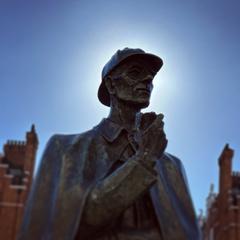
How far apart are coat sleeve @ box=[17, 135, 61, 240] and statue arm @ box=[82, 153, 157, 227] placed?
203mm

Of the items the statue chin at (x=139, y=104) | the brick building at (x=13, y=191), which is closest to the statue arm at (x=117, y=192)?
the statue chin at (x=139, y=104)

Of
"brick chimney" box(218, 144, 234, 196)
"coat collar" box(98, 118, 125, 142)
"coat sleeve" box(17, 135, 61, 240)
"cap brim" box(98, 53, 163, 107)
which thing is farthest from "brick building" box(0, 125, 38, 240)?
"coat sleeve" box(17, 135, 61, 240)

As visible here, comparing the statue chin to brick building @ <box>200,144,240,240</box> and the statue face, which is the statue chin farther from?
brick building @ <box>200,144,240,240</box>

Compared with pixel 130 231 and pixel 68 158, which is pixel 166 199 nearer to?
pixel 130 231

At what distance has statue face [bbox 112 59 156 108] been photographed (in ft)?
9.04

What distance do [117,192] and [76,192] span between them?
19 centimetres

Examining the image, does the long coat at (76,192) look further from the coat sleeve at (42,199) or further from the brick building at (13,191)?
the brick building at (13,191)

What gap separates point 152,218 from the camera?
249cm

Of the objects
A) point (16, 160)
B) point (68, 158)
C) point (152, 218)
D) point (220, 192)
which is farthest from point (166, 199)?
point (220, 192)

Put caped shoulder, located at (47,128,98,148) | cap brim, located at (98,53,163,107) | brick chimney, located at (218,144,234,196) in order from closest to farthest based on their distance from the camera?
caped shoulder, located at (47,128,98,148), cap brim, located at (98,53,163,107), brick chimney, located at (218,144,234,196)

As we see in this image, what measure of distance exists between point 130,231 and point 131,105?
→ 68 centimetres

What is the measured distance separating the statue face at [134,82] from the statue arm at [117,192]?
474 millimetres

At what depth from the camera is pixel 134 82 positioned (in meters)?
2.76

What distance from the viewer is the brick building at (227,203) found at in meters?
28.1
